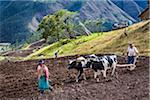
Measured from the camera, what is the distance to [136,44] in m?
45.8

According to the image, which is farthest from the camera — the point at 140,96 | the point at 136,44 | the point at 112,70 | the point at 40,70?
the point at 136,44

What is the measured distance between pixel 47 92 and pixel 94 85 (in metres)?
2.50

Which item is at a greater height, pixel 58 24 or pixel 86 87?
pixel 58 24

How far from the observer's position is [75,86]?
67.0 ft

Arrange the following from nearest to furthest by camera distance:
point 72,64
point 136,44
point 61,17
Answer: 1. point 72,64
2. point 136,44
3. point 61,17

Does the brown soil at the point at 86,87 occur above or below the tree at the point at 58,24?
below

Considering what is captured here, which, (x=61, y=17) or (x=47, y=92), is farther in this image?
(x=61, y=17)

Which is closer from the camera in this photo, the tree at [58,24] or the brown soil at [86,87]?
the brown soil at [86,87]

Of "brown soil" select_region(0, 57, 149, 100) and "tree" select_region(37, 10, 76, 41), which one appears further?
"tree" select_region(37, 10, 76, 41)

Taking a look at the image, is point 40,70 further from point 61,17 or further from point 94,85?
point 61,17

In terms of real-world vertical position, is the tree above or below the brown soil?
above

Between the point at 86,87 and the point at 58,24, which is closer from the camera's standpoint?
the point at 86,87

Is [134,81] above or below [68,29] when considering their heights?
below

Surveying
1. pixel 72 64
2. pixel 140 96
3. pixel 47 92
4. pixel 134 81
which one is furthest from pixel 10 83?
pixel 140 96
